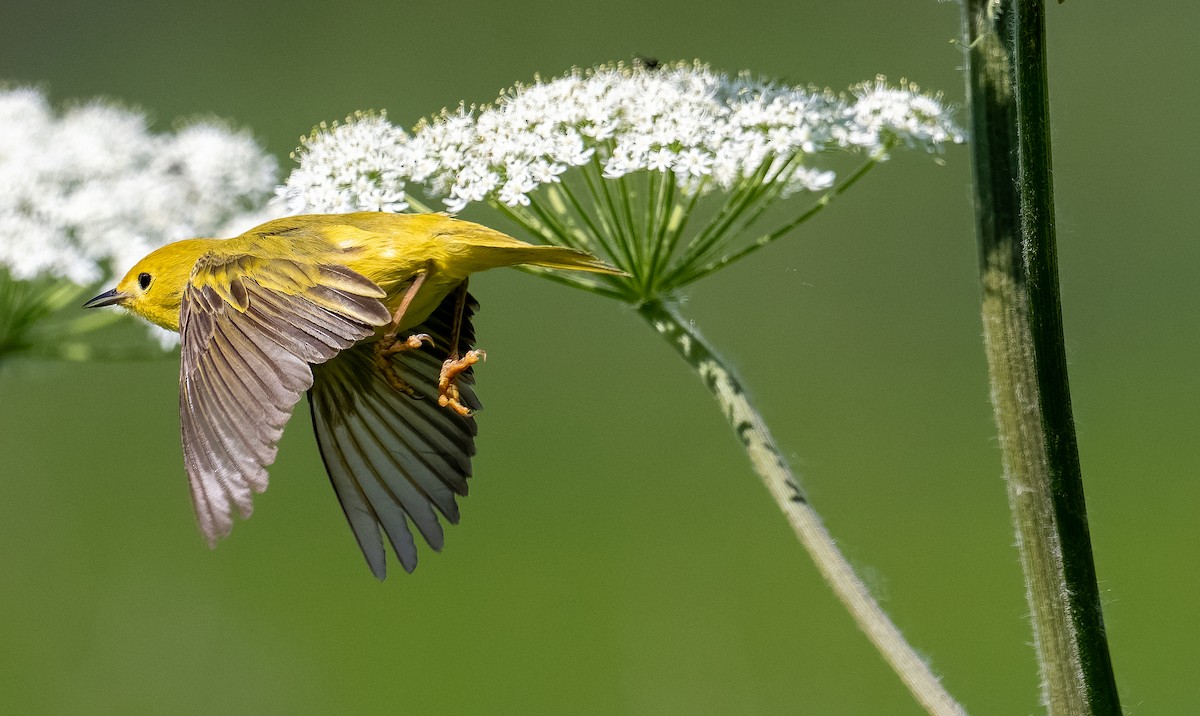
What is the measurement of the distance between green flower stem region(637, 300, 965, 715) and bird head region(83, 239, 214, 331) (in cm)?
94

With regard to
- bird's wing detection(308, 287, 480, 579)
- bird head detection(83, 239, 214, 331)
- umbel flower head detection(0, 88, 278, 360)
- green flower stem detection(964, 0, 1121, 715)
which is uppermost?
umbel flower head detection(0, 88, 278, 360)

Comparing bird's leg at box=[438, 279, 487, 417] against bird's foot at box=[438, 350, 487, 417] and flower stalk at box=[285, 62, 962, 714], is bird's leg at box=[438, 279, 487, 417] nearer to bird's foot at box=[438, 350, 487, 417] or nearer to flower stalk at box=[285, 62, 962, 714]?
bird's foot at box=[438, 350, 487, 417]

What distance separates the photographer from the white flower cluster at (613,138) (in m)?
1.98

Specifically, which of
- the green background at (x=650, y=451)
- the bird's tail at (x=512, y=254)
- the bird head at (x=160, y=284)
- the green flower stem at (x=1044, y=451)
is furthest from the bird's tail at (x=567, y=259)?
the green background at (x=650, y=451)

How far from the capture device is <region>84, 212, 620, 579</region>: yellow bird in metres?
1.79

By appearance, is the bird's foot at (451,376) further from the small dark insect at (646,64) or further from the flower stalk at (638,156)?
the small dark insect at (646,64)

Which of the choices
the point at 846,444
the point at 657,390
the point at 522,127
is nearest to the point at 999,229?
the point at 522,127

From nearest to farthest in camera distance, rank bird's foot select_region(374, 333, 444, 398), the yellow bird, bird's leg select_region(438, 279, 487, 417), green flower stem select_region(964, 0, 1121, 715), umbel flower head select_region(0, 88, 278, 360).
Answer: green flower stem select_region(964, 0, 1121, 715), the yellow bird, bird's leg select_region(438, 279, 487, 417), bird's foot select_region(374, 333, 444, 398), umbel flower head select_region(0, 88, 278, 360)

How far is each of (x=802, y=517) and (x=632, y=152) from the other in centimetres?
66

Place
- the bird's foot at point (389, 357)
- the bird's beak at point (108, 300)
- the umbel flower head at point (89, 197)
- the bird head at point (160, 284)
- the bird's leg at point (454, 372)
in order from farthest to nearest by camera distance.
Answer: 1. the umbel flower head at point (89, 197)
2. the bird's beak at point (108, 300)
3. the bird head at point (160, 284)
4. the bird's foot at point (389, 357)
5. the bird's leg at point (454, 372)

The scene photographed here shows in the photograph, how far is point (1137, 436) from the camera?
688 centimetres

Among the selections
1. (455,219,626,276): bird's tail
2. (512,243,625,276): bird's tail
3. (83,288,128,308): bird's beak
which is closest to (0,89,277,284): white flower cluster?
(83,288,128,308): bird's beak

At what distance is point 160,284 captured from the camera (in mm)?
2408

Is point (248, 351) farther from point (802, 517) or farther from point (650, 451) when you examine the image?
point (650, 451)
